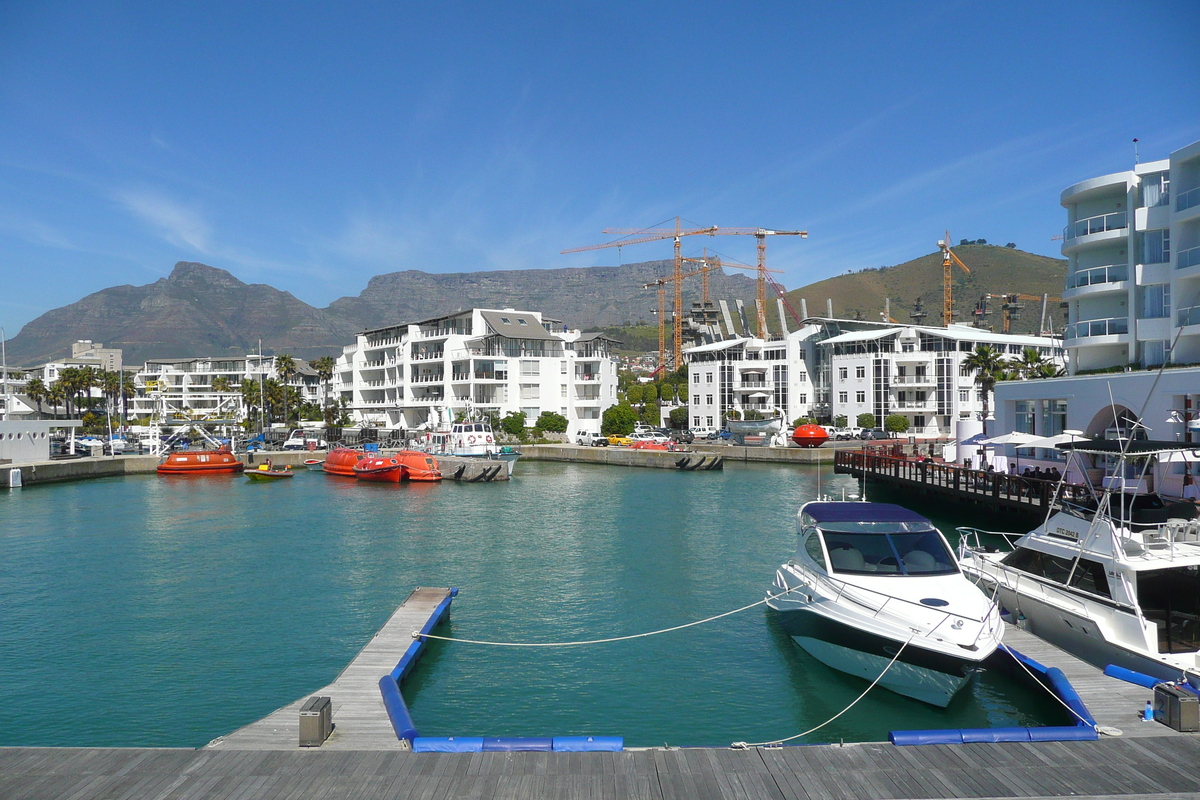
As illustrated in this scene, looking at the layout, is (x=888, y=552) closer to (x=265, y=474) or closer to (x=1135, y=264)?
(x=1135, y=264)

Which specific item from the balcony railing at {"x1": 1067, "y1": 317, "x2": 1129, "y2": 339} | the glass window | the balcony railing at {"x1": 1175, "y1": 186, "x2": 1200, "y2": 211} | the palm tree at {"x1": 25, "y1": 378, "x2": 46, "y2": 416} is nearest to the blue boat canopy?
the glass window

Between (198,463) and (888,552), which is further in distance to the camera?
(198,463)

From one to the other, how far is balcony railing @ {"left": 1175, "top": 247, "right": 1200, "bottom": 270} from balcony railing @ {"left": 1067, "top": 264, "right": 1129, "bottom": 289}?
423 centimetres

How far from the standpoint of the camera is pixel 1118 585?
1554cm

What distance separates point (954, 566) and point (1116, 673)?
11.6 ft

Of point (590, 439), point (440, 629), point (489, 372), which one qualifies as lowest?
point (440, 629)

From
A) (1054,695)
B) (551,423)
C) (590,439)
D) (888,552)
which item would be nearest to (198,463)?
(551,423)

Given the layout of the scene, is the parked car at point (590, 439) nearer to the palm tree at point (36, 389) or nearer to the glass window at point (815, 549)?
the glass window at point (815, 549)

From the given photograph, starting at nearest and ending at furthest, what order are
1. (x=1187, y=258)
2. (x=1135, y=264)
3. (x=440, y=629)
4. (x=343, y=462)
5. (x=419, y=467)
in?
(x=440, y=629) → (x=1187, y=258) → (x=1135, y=264) → (x=419, y=467) → (x=343, y=462)

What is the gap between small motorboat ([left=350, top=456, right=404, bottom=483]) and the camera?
61.4 metres

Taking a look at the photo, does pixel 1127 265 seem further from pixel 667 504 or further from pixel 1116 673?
pixel 1116 673

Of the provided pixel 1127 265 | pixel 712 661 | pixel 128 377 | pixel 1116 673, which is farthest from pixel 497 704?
pixel 128 377


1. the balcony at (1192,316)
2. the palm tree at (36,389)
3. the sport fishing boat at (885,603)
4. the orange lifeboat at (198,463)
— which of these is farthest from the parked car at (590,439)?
the palm tree at (36,389)

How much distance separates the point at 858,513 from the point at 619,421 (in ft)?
239
